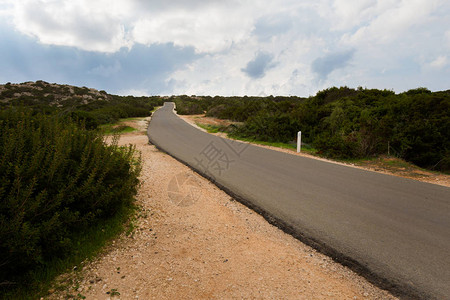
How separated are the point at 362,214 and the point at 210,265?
120 inches

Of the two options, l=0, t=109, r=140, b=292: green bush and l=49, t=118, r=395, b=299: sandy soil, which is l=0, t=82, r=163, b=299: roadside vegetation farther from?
l=49, t=118, r=395, b=299: sandy soil

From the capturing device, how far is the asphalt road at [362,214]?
2945 mm

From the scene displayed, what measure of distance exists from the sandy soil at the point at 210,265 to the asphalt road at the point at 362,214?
308 mm

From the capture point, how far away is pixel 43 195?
8.85ft

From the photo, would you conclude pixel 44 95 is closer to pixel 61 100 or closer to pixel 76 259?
pixel 61 100

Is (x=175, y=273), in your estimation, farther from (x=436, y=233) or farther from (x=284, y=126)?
(x=284, y=126)

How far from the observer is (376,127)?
10.3 metres

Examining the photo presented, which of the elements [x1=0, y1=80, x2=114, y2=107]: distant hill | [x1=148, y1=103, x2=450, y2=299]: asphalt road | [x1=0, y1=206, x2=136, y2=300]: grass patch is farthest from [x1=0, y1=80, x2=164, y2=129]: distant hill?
[x1=0, y1=206, x2=136, y2=300]: grass patch

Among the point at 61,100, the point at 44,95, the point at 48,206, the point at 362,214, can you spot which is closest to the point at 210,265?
the point at 48,206

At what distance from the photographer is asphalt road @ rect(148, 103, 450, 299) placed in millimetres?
2945


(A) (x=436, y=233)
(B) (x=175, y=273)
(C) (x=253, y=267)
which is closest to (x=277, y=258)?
(C) (x=253, y=267)

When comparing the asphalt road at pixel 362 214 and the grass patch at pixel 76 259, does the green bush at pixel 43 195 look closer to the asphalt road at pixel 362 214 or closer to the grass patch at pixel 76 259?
the grass patch at pixel 76 259

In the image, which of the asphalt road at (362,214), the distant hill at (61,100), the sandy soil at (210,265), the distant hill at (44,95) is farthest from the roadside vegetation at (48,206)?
the distant hill at (44,95)

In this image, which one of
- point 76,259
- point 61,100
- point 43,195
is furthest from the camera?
point 61,100
